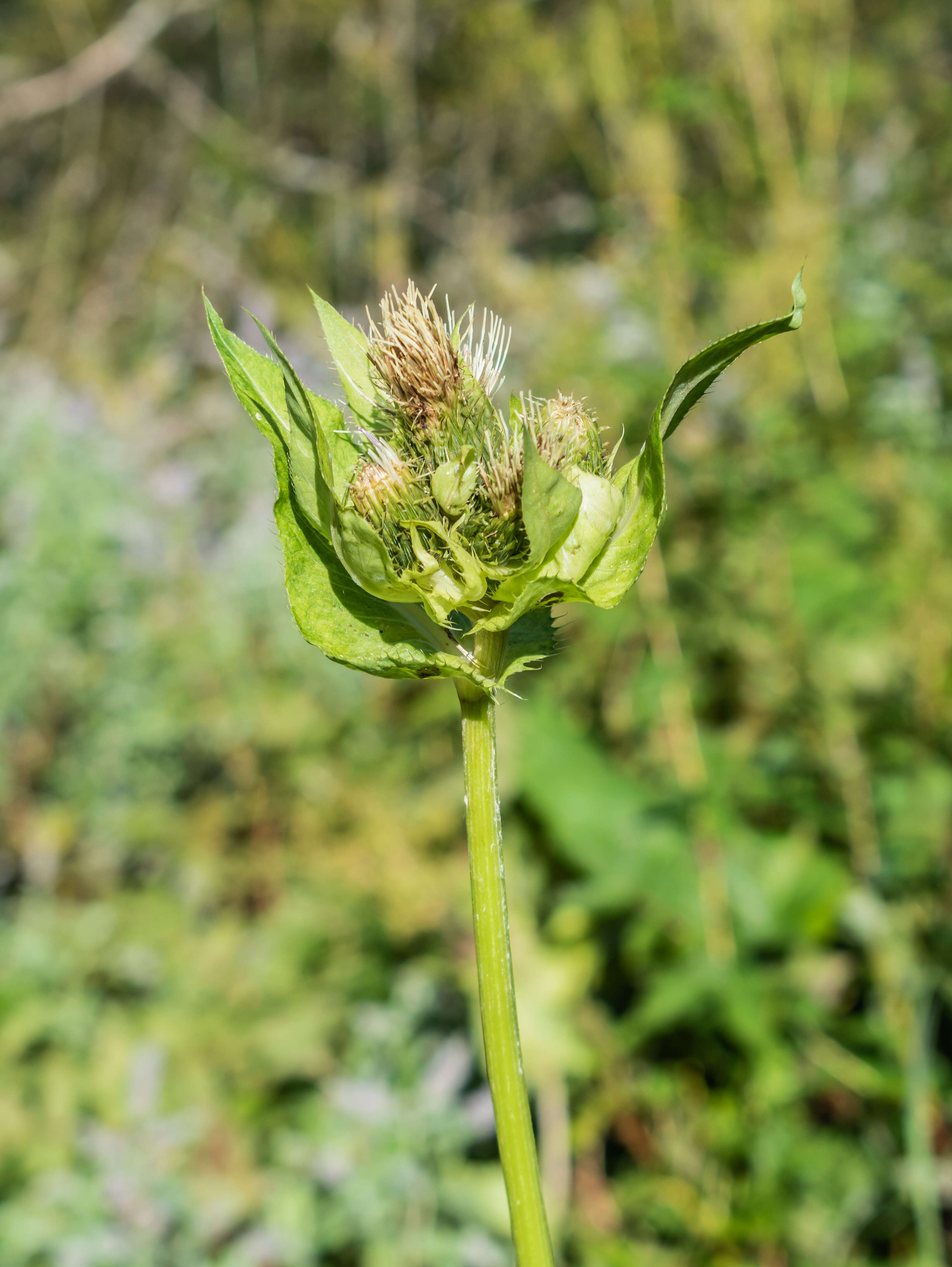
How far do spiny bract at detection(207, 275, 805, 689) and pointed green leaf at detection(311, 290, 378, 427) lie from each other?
1 cm

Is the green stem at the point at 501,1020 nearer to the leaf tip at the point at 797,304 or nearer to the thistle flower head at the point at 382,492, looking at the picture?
the thistle flower head at the point at 382,492

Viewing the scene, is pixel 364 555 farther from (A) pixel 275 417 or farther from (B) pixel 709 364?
(B) pixel 709 364

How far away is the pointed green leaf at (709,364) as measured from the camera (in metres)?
0.51

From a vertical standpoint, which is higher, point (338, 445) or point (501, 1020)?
point (338, 445)

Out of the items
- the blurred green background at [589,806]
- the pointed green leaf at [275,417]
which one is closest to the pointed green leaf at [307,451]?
the pointed green leaf at [275,417]

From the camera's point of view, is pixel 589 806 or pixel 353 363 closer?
pixel 353 363

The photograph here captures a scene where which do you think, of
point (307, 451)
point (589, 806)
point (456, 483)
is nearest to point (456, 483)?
point (456, 483)

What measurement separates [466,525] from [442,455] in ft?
0.18

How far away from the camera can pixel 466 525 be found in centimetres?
66

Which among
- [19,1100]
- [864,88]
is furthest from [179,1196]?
[864,88]

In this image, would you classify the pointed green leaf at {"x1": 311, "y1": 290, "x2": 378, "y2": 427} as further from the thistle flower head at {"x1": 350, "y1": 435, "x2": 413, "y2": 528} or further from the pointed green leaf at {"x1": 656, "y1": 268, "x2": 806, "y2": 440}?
the pointed green leaf at {"x1": 656, "y1": 268, "x2": 806, "y2": 440}

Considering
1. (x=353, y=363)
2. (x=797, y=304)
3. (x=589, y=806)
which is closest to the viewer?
(x=797, y=304)

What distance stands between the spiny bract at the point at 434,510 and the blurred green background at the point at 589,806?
90 mm

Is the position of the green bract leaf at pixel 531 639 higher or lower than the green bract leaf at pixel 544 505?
lower
